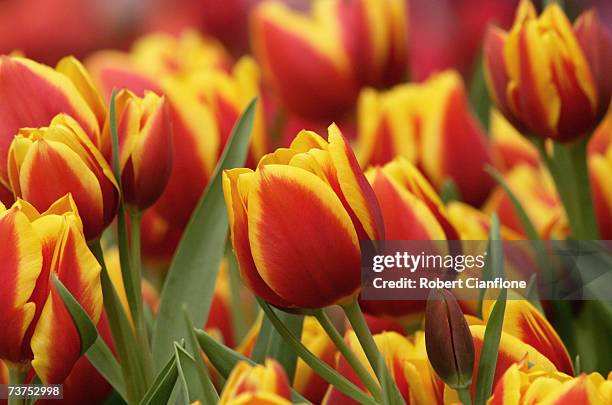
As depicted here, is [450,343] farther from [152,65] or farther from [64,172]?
[152,65]

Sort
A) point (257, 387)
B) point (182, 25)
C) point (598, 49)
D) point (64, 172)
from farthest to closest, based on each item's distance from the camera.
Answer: point (182, 25)
point (598, 49)
point (64, 172)
point (257, 387)

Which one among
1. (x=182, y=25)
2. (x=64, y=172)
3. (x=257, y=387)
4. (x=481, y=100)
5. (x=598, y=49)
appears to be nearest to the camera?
(x=257, y=387)

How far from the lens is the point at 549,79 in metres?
0.48

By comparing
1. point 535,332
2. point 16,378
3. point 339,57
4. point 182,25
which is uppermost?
point 182,25

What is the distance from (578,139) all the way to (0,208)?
0.24 metres

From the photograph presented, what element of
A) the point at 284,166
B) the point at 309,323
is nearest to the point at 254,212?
the point at 284,166

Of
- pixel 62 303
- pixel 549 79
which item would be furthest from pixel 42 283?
pixel 549 79

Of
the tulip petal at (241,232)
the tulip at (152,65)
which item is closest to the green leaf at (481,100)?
the tulip at (152,65)

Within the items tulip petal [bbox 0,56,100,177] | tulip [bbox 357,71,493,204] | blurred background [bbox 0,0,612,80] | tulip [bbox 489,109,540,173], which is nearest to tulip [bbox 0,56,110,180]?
tulip petal [bbox 0,56,100,177]

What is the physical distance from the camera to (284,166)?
0.37 m

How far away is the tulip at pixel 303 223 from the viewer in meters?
0.37

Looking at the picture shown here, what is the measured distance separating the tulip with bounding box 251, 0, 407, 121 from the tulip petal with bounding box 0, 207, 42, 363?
1.13ft

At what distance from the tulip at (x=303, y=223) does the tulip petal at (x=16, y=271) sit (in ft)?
0.20

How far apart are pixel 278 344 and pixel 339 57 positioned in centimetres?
30
